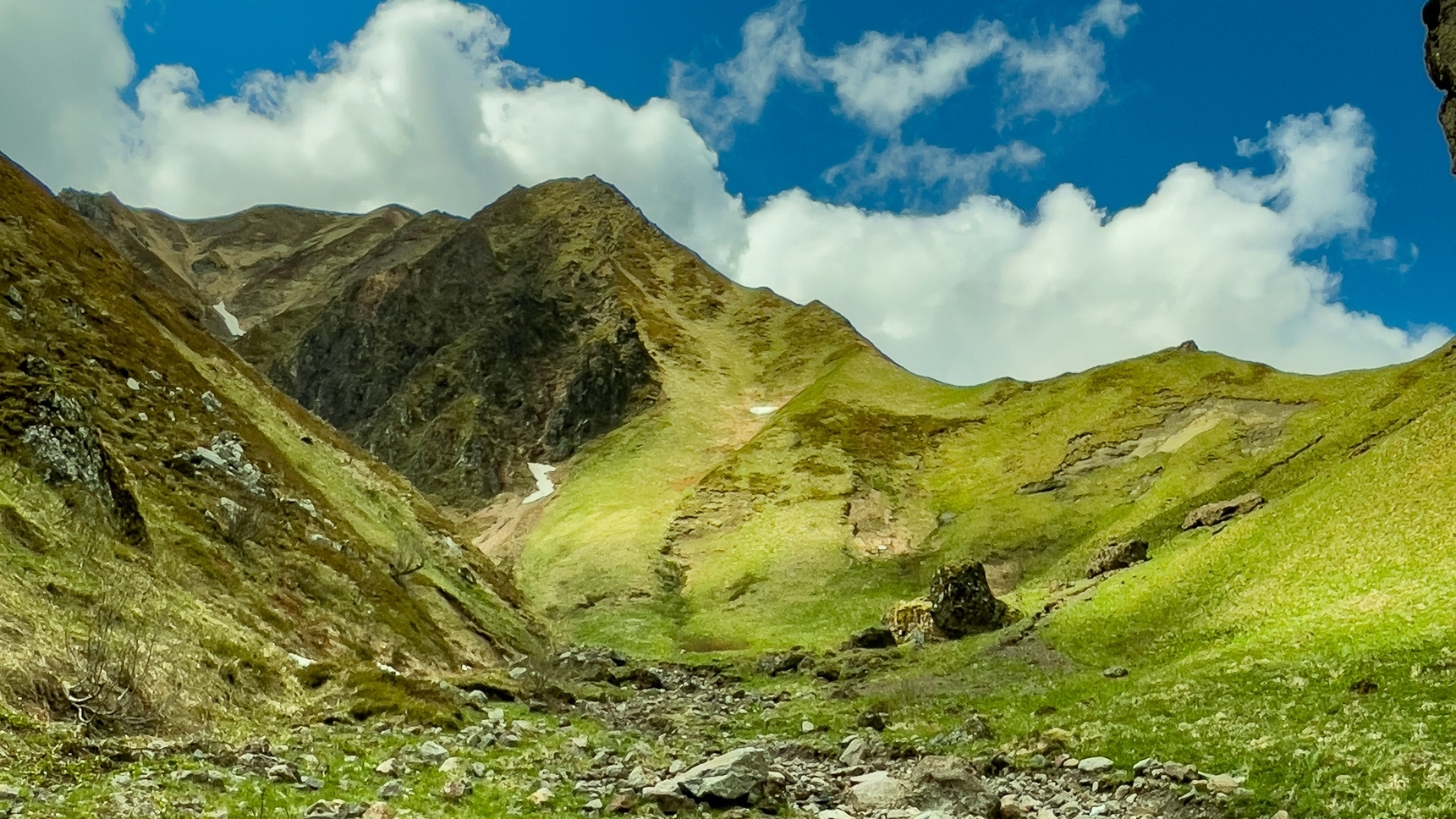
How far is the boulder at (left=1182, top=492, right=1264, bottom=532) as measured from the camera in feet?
188

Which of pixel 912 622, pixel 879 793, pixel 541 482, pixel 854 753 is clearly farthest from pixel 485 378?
pixel 879 793

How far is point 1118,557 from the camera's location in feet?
190

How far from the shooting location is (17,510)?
84.0ft

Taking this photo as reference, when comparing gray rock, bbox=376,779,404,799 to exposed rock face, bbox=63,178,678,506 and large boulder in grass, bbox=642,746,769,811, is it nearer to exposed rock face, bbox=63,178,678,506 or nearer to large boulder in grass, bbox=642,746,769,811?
large boulder in grass, bbox=642,746,769,811

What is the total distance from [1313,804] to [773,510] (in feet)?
286

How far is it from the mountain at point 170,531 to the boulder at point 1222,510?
47919 millimetres

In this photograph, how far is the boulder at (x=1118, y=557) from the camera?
57500 mm

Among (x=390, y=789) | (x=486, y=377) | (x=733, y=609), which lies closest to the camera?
(x=390, y=789)

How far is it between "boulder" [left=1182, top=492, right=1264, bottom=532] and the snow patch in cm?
9373

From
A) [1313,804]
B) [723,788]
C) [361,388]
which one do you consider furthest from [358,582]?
[361,388]

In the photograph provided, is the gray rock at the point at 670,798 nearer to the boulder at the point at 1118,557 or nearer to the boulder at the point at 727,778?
the boulder at the point at 727,778

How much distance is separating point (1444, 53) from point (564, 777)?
6391 centimetres

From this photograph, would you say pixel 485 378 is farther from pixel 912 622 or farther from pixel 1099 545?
pixel 912 622

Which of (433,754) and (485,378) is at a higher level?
(485,378)
